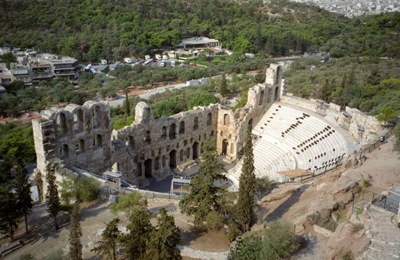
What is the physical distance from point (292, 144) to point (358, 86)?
18564 mm

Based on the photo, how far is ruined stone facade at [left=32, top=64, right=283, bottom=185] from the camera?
29.9 metres

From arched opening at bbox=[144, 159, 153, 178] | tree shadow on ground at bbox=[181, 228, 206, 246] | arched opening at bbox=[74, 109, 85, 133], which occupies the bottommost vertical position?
arched opening at bbox=[144, 159, 153, 178]

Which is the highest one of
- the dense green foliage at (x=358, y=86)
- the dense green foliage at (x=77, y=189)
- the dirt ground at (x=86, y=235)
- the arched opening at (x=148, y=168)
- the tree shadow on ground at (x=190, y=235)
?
the dense green foliage at (x=358, y=86)

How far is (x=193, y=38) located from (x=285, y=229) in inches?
3972

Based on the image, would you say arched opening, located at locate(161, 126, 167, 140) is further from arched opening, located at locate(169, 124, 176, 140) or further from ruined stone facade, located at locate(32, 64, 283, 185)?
arched opening, located at locate(169, 124, 176, 140)

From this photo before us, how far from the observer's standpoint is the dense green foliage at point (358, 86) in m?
48.7

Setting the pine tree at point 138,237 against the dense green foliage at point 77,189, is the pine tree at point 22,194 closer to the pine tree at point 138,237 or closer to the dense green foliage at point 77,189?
the dense green foliage at point 77,189

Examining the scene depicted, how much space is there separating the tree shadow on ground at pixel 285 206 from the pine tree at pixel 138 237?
8.27 metres

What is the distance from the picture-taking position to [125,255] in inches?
805

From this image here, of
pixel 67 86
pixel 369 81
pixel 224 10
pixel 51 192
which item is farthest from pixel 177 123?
pixel 224 10

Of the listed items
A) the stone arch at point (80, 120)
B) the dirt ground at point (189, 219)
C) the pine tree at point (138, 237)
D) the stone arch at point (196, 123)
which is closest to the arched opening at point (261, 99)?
the stone arch at point (196, 123)

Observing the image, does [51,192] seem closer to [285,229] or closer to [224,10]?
[285,229]

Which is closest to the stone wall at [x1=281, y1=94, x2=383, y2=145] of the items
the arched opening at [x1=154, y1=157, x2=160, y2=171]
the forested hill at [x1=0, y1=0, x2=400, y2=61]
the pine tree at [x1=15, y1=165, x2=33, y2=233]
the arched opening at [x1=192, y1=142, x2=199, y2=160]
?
the arched opening at [x1=192, y1=142, x2=199, y2=160]

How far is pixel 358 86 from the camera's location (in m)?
52.6
